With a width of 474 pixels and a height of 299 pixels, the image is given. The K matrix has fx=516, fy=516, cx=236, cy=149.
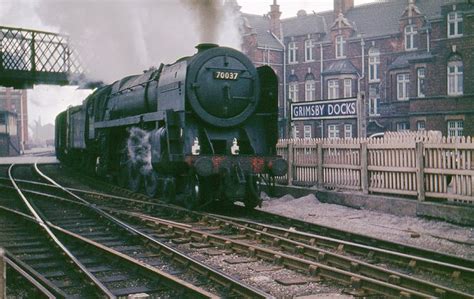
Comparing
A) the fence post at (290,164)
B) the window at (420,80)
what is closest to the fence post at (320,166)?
the fence post at (290,164)

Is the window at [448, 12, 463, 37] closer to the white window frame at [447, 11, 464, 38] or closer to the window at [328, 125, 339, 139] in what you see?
the white window frame at [447, 11, 464, 38]

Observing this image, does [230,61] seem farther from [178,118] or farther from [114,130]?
[114,130]

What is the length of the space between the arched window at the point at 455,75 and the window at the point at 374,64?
24.2 ft

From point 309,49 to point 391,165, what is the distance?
29.0 m

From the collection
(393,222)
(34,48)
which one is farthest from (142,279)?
(34,48)

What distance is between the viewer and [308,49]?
38.7m

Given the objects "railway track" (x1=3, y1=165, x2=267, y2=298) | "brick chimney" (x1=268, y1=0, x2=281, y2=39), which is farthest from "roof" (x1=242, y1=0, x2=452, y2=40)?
"railway track" (x1=3, y1=165, x2=267, y2=298)

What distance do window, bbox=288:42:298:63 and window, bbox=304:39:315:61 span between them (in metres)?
0.89

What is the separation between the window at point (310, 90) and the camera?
123 feet

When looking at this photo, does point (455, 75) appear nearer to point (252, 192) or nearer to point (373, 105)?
point (373, 105)

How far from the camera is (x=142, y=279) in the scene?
5.65 meters

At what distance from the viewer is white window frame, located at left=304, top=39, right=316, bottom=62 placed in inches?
1511

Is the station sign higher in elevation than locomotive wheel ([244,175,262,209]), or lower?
higher

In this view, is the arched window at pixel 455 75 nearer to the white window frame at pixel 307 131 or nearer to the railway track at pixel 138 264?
the white window frame at pixel 307 131
